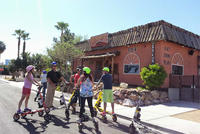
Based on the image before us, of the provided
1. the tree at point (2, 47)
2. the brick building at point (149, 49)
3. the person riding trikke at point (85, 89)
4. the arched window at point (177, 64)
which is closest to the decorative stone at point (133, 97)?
the brick building at point (149, 49)

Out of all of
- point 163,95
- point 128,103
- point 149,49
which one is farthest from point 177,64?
point 128,103

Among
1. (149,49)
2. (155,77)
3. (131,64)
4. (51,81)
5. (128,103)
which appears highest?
(149,49)

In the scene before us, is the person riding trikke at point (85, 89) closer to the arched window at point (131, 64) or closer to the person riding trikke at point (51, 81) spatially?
the person riding trikke at point (51, 81)

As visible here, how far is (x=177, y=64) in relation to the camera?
1343 centimetres

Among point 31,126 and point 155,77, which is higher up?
point 155,77

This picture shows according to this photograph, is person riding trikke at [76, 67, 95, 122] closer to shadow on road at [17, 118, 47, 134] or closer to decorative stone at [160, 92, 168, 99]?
shadow on road at [17, 118, 47, 134]

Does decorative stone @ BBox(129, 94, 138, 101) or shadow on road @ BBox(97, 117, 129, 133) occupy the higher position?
decorative stone @ BBox(129, 94, 138, 101)

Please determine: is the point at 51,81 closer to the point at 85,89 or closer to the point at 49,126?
the point at 49,126

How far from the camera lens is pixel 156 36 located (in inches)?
461

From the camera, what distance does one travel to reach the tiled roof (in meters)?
11.8

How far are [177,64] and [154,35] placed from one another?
142 inches

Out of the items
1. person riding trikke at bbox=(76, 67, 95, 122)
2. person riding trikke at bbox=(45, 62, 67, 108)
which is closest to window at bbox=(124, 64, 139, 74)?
person riding trikke at bbox=(45, 62, 67, 108)

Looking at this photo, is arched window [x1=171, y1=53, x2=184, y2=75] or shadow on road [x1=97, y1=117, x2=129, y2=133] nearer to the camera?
shadow on road [x1=97, y1=117, x2=129, y2=133]

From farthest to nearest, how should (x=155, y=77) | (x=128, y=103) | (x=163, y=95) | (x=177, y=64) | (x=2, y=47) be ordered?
(x=2, y=47) < (x=177, y=64) < (x=163, y=95) < (x=155, y=77) < (x=128, y=103)
